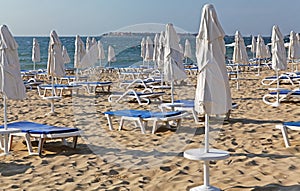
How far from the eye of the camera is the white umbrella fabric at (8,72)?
19.7 ft

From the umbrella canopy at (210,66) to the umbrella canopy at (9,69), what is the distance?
305 cm

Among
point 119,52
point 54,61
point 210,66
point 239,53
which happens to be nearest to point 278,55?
point 239,53

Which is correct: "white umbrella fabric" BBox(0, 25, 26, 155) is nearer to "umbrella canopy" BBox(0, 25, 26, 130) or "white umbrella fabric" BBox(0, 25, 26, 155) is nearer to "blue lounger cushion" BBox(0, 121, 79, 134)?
"umbrella canopy" BBox(0, 25, 26, 130)

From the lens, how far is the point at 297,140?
6301 mm

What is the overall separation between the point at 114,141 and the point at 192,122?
6.71ft

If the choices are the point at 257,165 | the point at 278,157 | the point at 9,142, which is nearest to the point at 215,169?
the point at 257,165

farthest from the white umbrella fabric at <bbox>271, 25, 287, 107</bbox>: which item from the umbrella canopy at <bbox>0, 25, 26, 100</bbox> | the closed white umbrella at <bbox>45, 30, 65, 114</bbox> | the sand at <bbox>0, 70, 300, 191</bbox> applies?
the umbrella canopy at <bbox>0, 25, 26, 100</bbox>

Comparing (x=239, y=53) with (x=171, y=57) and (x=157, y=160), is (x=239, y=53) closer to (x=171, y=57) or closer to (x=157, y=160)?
(x=171, y=57)

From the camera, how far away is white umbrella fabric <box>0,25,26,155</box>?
600 centimetres

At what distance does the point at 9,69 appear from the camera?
6059mm

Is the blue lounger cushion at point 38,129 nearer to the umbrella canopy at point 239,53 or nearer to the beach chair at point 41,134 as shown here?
the beach chair at point 41,134

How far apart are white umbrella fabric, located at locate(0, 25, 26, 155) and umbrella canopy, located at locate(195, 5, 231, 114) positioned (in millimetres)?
3052

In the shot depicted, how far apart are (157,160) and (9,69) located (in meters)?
2.42

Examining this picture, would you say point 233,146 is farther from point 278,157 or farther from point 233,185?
point 233,185
